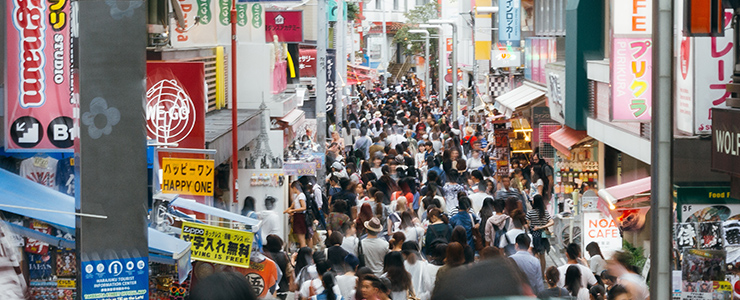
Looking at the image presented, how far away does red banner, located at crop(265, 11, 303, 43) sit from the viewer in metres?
22.3

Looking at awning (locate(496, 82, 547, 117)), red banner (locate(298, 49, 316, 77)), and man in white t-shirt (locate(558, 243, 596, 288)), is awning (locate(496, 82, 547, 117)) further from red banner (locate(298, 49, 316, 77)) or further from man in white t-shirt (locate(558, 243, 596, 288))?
man in white t-shirt (locate(558, 243, 596, 288))

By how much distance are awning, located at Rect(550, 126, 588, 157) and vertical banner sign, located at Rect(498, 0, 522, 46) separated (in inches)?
420

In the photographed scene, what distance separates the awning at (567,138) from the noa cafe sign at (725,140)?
8946mm

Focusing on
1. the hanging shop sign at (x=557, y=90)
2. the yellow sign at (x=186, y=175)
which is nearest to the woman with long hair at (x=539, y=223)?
the yellow sign at (x=186, y=175)

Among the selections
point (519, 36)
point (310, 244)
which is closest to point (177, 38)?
point (310, 244)

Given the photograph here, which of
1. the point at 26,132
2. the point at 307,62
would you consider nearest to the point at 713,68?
the point at 26,132

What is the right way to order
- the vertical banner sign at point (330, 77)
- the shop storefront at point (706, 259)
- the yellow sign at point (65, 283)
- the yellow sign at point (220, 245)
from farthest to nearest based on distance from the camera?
the vertical banner sign at point (330, 77) → the shop storefront at point (706, 259) → the yellow sign at point (220, 245) → the yellow sign at point (65, 283)

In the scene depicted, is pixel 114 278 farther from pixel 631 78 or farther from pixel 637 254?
pixel 631 78

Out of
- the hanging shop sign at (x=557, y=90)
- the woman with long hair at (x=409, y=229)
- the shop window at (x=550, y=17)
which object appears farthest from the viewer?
the shop window at (x=550, y=17)

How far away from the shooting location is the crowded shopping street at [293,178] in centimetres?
511

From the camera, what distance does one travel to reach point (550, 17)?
25.5 meters

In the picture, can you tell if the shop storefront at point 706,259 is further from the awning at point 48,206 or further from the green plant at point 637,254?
the awning at point 48,206

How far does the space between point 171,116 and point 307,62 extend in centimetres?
2124

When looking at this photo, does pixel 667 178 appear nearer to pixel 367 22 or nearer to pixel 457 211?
pixel 457 211
